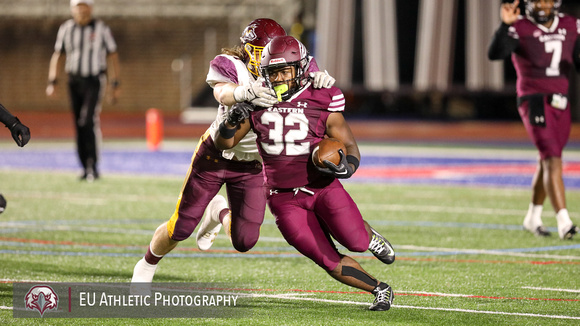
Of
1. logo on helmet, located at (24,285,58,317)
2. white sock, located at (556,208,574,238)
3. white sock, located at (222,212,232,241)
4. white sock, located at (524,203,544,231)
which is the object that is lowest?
white sock, located at (524,203,544,231)

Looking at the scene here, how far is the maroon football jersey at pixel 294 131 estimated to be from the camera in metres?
4.93

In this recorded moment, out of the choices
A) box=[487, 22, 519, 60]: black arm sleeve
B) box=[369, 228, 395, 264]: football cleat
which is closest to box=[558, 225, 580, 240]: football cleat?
box=[487, 22, 519, 60]: black arm sleeve

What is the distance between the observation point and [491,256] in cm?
671

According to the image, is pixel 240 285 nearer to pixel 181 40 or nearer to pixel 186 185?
pixel 186 185

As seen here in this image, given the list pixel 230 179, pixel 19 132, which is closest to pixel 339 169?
pixel 230 179

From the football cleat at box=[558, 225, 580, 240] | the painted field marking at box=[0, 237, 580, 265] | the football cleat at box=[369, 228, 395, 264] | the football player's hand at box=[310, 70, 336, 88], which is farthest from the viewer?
the football cleat at box=[558, 225, 580, 240]

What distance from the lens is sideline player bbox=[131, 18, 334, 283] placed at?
5.26m

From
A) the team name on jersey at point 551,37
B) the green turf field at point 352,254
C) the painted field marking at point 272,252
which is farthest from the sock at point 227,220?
the team name on jersey at point 551,37

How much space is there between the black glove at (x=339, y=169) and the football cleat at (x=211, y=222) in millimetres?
1098

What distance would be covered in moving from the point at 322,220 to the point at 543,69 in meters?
3.29

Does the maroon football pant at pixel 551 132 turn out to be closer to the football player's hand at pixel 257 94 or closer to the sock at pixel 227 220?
the sock at pixel 227 220

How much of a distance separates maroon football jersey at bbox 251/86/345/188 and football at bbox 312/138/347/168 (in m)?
0.12

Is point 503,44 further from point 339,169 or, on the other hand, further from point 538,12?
point 339,169

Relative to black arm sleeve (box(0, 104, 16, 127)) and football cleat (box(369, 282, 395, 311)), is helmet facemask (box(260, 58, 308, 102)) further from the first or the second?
black arm sleeve (box(0, 104, 16, 127))
